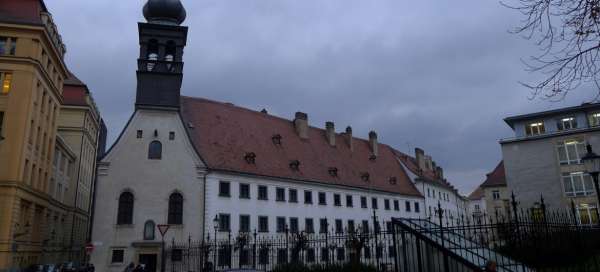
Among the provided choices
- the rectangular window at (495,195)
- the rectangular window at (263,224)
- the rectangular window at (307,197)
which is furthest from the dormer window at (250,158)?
the rectangular window at (495,195)

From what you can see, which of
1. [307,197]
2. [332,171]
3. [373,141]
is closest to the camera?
[307,197]

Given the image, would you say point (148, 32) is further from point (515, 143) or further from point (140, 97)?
point (515, 143)

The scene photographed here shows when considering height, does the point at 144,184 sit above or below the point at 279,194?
above

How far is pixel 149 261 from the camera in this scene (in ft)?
117

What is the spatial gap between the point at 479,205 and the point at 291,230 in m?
87.4

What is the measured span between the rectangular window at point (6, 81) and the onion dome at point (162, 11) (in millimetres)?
13238

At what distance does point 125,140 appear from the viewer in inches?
1502

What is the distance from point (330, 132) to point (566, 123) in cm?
2586

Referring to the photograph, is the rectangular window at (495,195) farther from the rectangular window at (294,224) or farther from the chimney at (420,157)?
the rectangular window at (294,224)

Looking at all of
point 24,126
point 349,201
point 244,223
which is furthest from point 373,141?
point 24,126

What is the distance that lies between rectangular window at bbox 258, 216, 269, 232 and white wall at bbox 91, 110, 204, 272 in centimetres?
581

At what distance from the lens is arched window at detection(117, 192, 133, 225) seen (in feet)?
119

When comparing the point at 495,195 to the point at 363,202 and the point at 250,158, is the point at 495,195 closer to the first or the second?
the point at 363,202

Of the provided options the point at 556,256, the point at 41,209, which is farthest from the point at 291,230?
the point at 556,256
